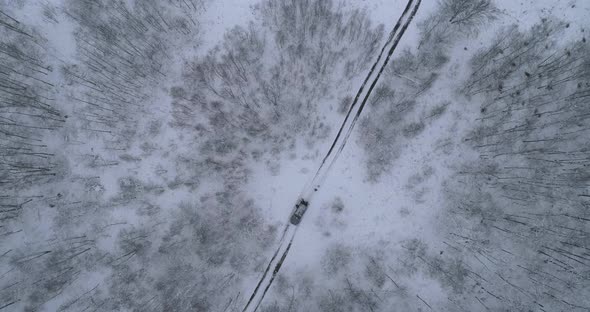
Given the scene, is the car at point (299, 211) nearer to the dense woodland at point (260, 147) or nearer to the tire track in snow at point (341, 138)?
the tire track in snow at point (341, 138)

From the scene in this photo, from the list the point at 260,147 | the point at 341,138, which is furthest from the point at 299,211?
the point at 341,138

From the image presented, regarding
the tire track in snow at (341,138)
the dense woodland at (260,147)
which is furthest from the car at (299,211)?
the dense woodland at (260,147)

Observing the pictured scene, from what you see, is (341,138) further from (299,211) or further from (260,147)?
(299,211)

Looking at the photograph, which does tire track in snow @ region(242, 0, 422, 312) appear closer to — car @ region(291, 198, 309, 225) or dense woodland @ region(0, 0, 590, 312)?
car @ region(291, 198, 309, 225)

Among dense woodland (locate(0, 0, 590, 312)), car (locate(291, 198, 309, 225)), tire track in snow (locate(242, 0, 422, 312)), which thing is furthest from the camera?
car (locate(291, 198, 309, 225))

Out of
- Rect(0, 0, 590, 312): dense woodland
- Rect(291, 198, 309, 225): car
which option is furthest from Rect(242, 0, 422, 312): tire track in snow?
Rect(0, 0, 590, 312): dense woodland

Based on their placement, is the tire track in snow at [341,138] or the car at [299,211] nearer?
the tire track in snow at [341,138]
